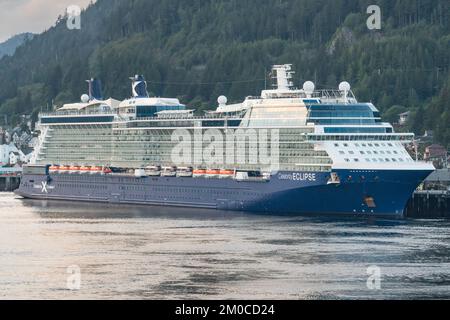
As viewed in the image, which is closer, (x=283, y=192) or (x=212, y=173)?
(x=283, y=192)

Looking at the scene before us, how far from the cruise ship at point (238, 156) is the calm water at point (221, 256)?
280cm

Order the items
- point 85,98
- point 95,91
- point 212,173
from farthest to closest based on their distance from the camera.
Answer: point 95,91 < point 85,98 < point 212,173

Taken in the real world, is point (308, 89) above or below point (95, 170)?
above

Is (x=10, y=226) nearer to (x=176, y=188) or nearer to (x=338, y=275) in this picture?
(x=176, y=188)

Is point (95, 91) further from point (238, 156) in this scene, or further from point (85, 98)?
point (238, 156)

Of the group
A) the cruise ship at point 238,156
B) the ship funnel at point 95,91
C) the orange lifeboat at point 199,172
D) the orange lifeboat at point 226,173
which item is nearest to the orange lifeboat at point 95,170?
the cruise ship at point 238,156

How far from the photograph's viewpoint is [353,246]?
7419 centimetres

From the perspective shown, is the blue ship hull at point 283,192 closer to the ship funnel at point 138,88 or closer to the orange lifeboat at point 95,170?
the orange lifeboat at point 95,170

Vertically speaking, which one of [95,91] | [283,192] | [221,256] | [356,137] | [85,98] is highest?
[95,91]

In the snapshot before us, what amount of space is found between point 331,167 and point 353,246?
1885 cm

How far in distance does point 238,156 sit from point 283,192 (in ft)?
24.0

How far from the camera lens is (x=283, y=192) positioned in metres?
95.4

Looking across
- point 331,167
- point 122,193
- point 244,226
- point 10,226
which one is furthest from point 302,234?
point 122,193

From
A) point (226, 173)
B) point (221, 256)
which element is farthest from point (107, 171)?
point (221, 256)
